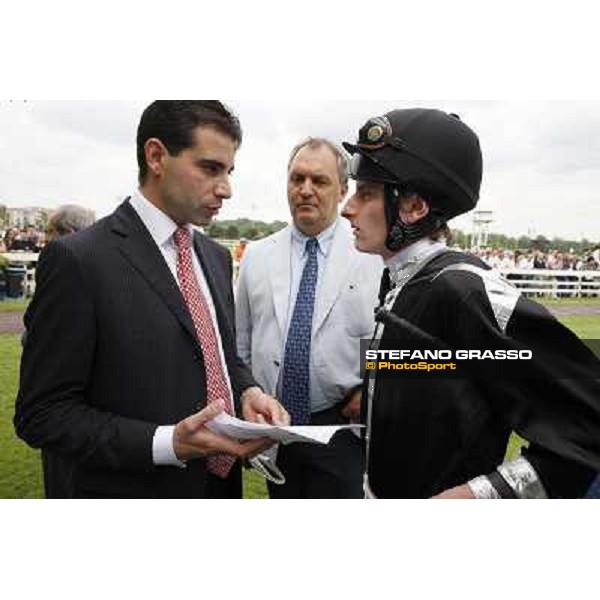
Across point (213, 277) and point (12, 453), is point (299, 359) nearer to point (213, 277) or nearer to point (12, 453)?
point (213, 277)

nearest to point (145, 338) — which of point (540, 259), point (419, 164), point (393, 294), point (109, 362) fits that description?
point (109, 362)

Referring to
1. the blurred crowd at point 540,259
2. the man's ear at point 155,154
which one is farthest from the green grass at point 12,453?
the blurred crowd at point 540,259

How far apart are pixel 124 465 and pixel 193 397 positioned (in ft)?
0.68

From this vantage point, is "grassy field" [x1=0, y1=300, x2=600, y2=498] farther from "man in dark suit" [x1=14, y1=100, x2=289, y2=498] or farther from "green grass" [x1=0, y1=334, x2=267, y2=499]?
"man in dark suit" [x1=14, y1=100, x2=289, y2=498]

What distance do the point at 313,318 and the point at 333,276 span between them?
0.48 ft

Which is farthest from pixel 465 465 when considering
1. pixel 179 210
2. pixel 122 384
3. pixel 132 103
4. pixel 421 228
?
pixel 132 103

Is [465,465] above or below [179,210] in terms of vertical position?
below

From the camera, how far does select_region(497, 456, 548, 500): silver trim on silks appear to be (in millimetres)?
1229

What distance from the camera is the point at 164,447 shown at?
4.76ft

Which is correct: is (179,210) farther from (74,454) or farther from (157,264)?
(74,454)

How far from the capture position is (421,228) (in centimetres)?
147

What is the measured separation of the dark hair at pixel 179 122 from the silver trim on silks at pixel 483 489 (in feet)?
3.03

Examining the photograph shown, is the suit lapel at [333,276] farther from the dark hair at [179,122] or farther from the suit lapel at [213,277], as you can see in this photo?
the dark hair at [179,122]
